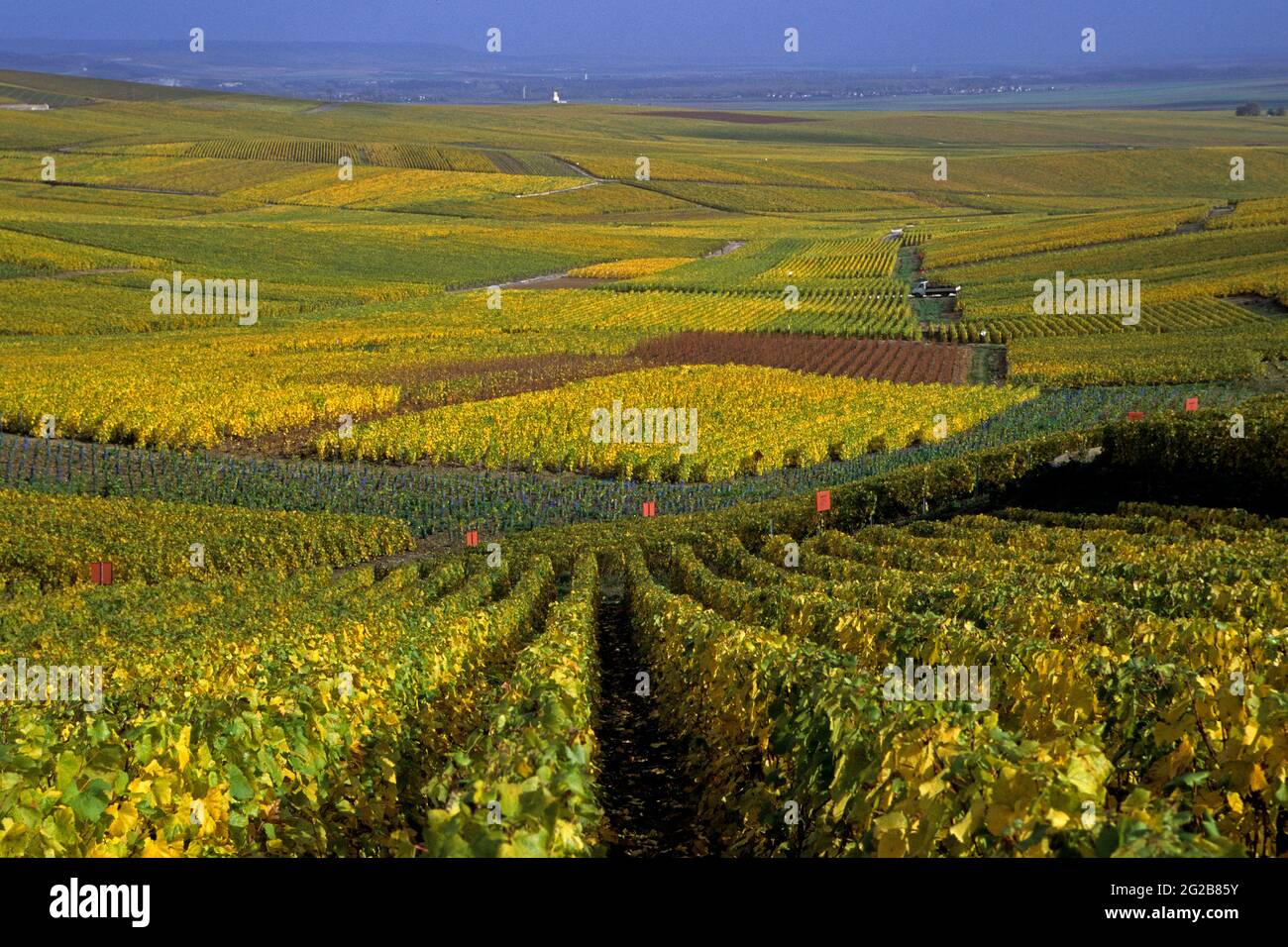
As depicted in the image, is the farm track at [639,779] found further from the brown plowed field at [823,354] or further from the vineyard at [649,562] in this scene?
the brown plowed field at [823,354]

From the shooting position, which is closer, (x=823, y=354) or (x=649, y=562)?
(x=649, y=562)

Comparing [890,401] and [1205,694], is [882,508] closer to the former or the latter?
[890,401]

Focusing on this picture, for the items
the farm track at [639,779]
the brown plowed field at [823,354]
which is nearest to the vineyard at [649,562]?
the farm track at [639,779]

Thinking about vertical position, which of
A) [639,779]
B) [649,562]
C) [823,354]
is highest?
[823,354]

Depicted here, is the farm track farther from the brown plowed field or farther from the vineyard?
the brown plowed field

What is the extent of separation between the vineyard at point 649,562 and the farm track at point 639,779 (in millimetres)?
75

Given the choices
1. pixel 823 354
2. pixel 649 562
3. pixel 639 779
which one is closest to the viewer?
pixel 639 779

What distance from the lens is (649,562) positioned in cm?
2892

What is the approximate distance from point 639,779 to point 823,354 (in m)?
52.9

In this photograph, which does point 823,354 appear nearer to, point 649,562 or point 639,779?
point 649,562

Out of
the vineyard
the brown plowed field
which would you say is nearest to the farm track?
the vineyard

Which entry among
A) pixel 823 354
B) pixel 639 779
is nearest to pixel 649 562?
pixel 639 779

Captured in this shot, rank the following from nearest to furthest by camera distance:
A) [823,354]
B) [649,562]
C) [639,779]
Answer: [639,779] → [649,562] → [823,354]

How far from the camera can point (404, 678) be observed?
11914 millimetres
